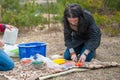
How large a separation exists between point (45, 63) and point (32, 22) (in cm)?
306

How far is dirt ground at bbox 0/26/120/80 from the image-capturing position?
14.9 ft

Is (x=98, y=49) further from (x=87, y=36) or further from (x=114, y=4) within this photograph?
(x=114, y=4)

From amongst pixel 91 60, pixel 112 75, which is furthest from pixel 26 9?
pixel 112 75

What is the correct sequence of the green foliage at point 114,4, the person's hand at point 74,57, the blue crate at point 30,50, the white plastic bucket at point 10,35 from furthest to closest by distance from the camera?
the green foliage at point 114,4 < the white plastic bucket at point 10,35 < the blue crate at point 30,50 < the person's hand at point 74,57

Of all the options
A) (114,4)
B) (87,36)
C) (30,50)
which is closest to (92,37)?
(87,36)

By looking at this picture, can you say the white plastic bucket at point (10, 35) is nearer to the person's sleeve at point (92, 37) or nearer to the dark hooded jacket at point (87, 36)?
the dark hooded jacket at point (87, 36)

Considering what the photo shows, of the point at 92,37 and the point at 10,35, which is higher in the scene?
the point at 92,37

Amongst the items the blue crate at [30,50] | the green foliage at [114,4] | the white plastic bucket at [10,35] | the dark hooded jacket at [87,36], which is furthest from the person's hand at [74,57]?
the green foliage at [114,4]

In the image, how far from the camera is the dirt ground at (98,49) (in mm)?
4543

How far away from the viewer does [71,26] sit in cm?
499

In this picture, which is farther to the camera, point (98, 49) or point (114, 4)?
point (114, 4)

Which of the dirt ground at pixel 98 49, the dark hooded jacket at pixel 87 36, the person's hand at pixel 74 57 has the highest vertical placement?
the dark hooded jacket at pixel 87 36

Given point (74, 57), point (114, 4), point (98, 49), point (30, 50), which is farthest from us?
point (114, 4)

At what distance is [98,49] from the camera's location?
6.15 meters
